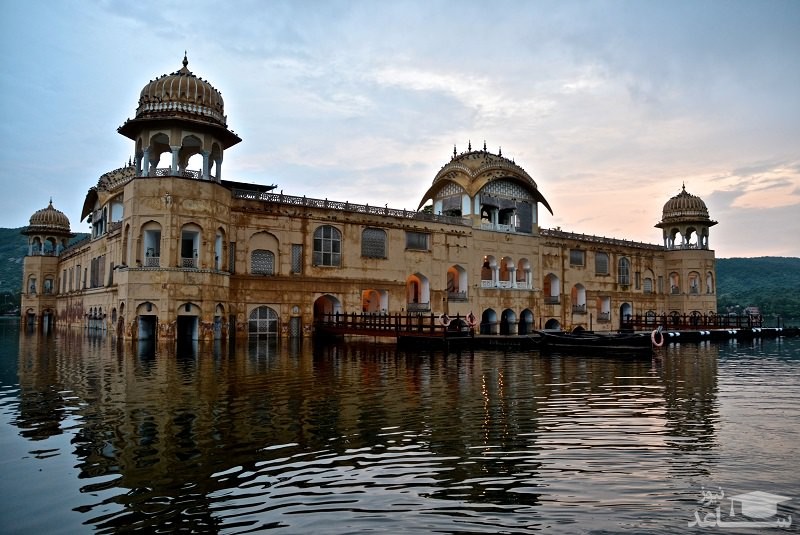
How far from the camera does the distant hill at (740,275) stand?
128 metres

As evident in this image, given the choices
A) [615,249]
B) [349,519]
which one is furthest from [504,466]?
[615,249]

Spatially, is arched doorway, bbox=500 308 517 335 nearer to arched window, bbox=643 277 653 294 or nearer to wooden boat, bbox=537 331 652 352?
wooden boat, bbox=537 331 652 352

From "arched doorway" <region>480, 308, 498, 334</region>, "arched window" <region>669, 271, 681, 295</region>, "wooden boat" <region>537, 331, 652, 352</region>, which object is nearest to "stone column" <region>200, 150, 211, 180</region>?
"wooden boat" <region>537, 331, 652, 352</region>

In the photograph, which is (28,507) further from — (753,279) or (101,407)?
(753,279)

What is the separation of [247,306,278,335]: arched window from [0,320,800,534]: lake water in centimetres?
1604

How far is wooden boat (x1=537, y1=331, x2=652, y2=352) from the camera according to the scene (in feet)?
85.9

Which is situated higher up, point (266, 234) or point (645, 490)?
point (266, 234)

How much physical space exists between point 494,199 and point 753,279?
142 meters

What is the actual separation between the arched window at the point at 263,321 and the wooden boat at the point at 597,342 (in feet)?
47.0

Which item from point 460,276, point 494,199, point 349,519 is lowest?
point 349,519

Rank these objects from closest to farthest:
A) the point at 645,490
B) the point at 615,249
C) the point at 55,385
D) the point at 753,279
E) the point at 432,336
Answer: the point at 645,490, the point at 55,385, the point at 432,336, the point at 615,249, the point at 753,279

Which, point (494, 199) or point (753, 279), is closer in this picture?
point (494, 199)

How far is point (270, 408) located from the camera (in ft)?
37.6

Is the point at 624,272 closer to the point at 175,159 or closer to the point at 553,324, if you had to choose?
the point at 553,324
